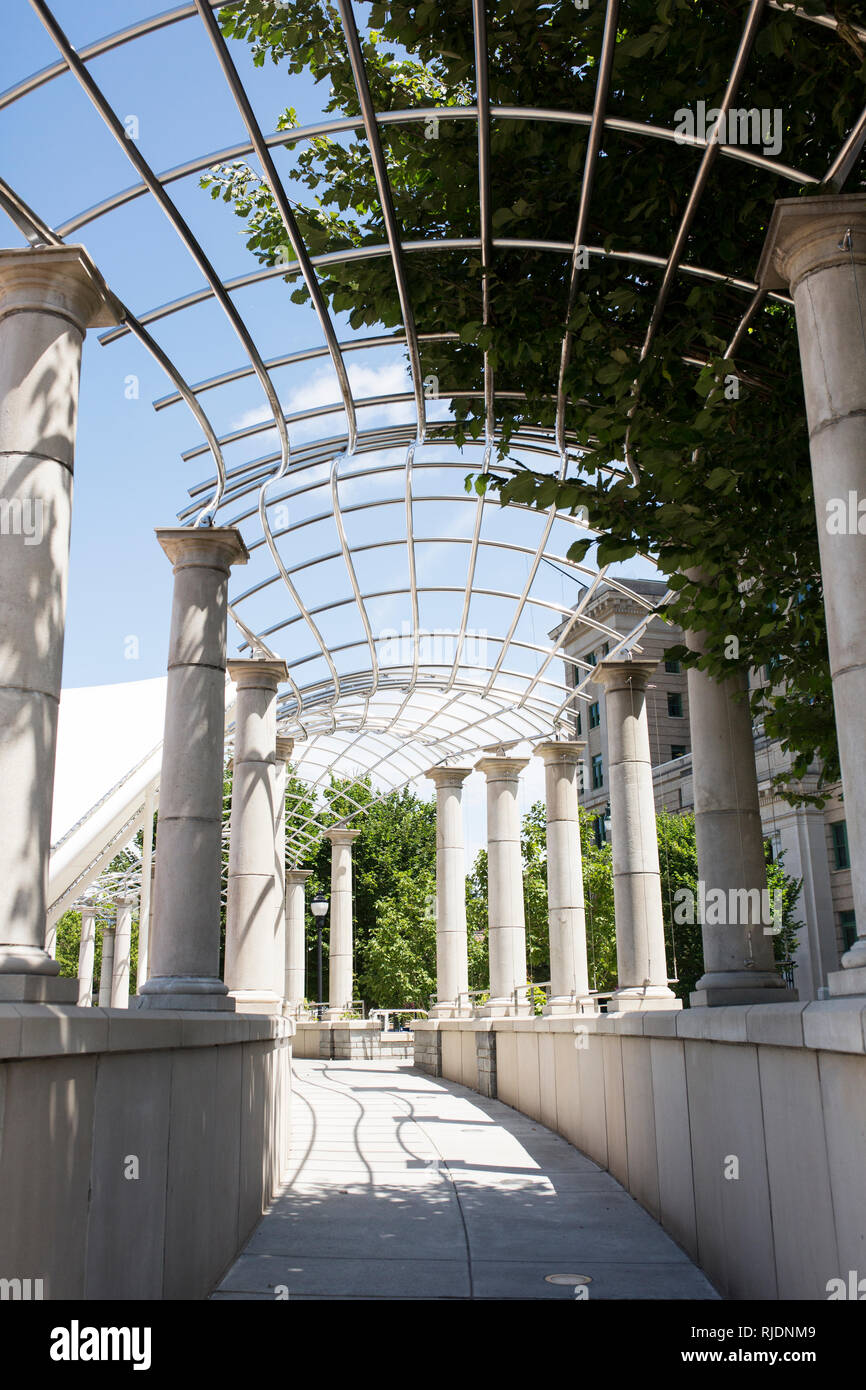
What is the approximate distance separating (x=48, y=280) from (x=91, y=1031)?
479 cm

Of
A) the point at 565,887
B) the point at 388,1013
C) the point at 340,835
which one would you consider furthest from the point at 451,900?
the point at 388,1013

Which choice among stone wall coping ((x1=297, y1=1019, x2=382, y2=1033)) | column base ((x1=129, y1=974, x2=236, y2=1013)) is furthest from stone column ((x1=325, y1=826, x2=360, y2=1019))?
column base ((x1=129, y1=974, x2=236, y2=1013))

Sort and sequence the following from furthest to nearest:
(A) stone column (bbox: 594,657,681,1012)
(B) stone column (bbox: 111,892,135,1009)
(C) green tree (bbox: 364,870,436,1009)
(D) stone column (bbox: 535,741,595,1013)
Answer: (C) green tree (bbox: 364,870,436,1009), (B) stone column (bbox: 111,892,135,1009), (D) stone column (bbox: 535,741,595,1013), (A) stone column (bbox: 594,657,681,1012)

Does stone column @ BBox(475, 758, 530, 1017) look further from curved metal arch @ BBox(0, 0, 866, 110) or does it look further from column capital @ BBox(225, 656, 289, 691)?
curved metal arch @ BBox(0, 0, 866, 110)

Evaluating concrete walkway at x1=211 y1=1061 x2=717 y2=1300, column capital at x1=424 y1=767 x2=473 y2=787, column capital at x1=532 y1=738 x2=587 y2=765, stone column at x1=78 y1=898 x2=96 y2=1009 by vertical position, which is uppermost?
column capital at x1=424 y1=767 x2=473 y2=787

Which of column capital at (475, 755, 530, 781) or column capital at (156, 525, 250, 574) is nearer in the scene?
column capital at (156, 525, 250, 574)

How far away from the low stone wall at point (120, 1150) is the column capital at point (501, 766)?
51.9 feet

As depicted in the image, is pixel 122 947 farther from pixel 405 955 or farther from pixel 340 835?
pixel 340 835

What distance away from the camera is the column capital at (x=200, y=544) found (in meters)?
12.6

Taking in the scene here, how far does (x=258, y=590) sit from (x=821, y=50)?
1248 cm

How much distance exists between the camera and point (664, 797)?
56.7m

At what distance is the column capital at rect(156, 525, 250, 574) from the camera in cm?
1263

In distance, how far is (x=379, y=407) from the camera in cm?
1362

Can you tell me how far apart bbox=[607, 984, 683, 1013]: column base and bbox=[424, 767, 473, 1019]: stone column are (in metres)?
11.9
